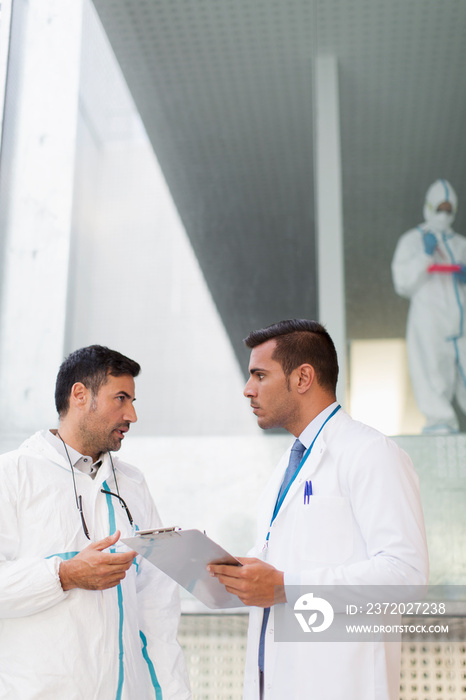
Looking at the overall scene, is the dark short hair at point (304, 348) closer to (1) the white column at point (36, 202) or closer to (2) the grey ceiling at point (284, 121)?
(2) the grey ceiling at point (284, 121)

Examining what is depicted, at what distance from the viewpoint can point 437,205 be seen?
3912 millimetres

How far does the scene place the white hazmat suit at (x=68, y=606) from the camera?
1625 mm

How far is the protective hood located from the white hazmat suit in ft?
8.48

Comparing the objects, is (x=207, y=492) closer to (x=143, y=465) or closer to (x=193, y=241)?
(x=143, y=465)


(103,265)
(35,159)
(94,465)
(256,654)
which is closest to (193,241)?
(103,265)

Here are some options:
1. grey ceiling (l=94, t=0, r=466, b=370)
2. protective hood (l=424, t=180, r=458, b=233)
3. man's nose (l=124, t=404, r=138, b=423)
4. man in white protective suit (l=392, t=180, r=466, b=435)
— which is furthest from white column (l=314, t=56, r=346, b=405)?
man's nose (l=124, t=404, r=138, b=423)

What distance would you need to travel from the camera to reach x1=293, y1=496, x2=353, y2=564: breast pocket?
5.35 feet

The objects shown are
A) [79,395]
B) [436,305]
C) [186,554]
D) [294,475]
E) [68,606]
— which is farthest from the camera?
[436,305]

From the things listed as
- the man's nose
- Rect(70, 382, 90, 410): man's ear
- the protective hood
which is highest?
the protective hood

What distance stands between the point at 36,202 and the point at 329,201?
1.64 metres

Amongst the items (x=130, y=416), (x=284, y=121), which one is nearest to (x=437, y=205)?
(x=284, y=121)

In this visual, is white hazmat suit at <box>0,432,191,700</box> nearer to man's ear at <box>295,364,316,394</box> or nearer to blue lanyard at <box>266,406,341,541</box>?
blue lanyard at <box>266,406,341,541</box>

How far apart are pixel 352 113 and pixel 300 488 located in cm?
A: 302

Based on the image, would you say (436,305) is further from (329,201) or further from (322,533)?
(322,533)
